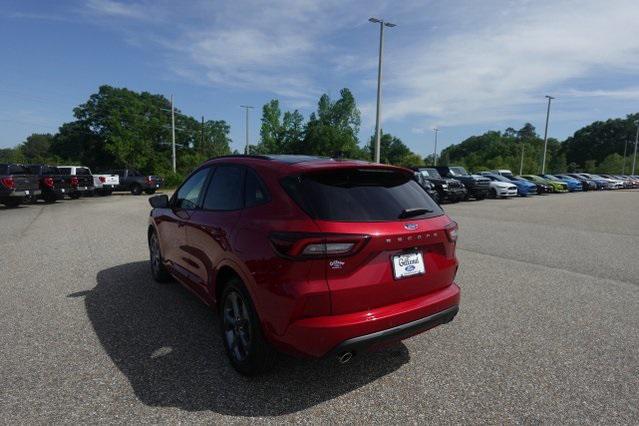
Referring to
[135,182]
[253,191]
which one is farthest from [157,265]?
[135,182]

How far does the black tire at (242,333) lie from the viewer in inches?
113

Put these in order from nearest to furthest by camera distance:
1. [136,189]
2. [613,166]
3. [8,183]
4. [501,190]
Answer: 1. [8,183]
2. [501,190]
3. [136,189]
4. [613,166]

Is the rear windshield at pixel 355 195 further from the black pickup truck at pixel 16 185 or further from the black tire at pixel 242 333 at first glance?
the black pickup truck at pixel 16 185

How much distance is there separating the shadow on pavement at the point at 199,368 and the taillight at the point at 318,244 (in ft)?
2.33

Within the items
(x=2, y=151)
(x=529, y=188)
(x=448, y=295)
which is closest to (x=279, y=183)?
(x=448, y=295)

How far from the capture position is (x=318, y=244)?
2488mm

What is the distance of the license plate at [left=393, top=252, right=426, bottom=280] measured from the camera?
2.74 metres

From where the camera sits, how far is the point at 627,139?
3969 inches

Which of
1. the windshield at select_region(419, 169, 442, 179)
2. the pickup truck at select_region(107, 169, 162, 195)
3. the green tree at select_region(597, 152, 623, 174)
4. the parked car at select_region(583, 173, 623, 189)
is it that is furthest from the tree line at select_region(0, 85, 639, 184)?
the parked car at select_region(583, 173, 623, 189)

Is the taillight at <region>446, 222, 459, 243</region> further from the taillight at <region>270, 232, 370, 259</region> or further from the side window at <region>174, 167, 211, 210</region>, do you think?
the side window at <region>174, 167, 211, 210</region>

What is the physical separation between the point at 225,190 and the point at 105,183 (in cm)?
2428

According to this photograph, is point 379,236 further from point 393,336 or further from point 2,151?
point 2,151

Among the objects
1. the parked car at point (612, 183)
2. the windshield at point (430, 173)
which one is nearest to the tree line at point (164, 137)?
the windshield at point (430, 173)

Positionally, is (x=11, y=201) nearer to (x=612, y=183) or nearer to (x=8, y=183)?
(x=8, y=183)
